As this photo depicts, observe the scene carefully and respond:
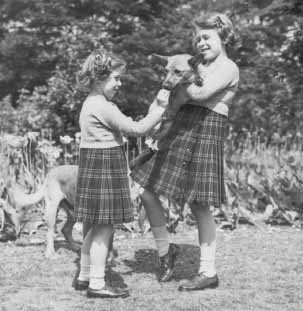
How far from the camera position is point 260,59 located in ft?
39.7

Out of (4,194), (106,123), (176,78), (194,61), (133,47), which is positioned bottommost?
(4,194)

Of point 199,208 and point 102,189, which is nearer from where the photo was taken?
point 102,189

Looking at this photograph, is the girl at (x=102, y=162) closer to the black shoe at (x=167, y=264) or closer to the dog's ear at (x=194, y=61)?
the dog's ear at (x=194, y=61)

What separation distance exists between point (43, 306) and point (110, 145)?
1.13m

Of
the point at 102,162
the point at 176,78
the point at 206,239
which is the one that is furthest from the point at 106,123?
the point at 206,239

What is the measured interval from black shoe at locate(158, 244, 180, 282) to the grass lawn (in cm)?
6

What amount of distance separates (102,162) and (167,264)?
1.02 m

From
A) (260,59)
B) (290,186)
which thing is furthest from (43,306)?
(260,59)

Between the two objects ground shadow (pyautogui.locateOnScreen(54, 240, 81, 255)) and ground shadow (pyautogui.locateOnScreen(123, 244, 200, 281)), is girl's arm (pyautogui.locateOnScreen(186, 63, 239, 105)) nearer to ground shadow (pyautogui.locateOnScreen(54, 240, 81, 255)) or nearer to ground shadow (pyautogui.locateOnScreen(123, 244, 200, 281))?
ground shadow (pyautogui.locateOnScreen(123, 244, 200, 281))

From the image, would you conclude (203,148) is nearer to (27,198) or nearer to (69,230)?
(69,230)

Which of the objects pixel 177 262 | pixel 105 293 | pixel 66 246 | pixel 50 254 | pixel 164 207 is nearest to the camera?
pixel 105 293

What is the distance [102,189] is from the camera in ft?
12.3

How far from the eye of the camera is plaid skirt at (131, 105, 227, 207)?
12.9 feet

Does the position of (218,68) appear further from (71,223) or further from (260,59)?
(260,59)
